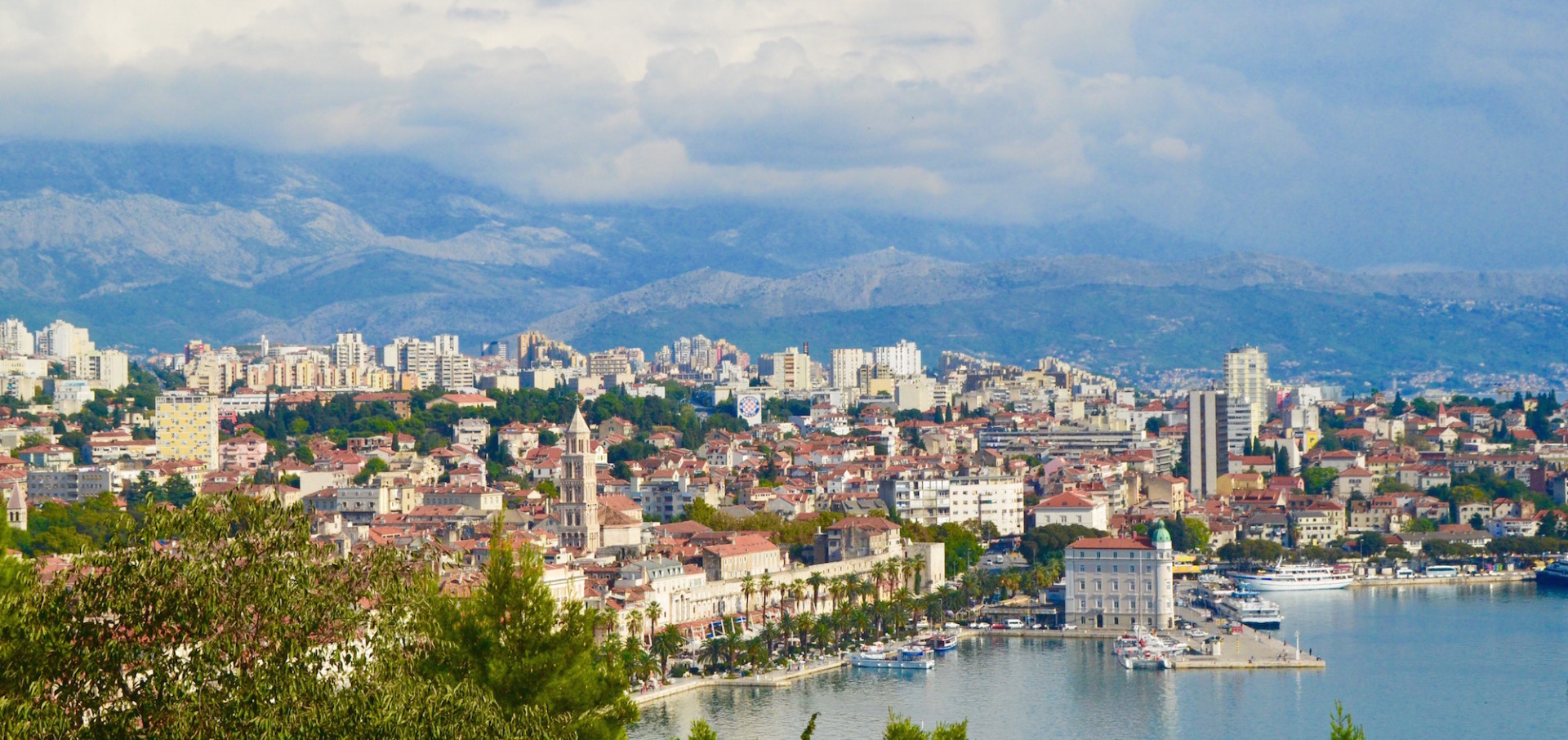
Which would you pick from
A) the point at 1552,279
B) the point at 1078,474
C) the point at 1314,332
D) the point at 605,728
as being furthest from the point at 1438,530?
the point at 1552,279

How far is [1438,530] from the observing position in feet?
122

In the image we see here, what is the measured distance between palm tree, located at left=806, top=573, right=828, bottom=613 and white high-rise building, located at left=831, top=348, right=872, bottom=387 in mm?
45397

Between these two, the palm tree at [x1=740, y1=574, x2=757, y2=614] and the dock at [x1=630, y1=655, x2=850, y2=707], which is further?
the palm tree at [x1=740, y1=574, x2=757, y2=614]

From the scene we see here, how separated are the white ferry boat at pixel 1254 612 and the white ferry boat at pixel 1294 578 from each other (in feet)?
11.8

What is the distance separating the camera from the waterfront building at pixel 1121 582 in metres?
26.1

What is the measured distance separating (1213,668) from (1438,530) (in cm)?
1540

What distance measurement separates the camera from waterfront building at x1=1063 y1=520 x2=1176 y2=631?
2612cm

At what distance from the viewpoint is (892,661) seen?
22875 millimetres

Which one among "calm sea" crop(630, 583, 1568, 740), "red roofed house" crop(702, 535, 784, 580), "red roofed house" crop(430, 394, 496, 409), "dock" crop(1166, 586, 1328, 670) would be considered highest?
"red roofed house" crop(430, 394, 496, 409)

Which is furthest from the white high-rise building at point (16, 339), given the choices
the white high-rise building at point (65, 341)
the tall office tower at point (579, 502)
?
the tall office tower at point (579, 502)

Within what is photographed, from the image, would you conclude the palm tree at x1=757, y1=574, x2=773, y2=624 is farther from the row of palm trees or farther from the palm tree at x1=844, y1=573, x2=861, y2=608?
the palm tree at x1=844, y1=573, x2=861, y2=608

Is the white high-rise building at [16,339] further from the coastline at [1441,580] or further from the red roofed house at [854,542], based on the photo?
the coastline at [1441,580]

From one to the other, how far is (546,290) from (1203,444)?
110m

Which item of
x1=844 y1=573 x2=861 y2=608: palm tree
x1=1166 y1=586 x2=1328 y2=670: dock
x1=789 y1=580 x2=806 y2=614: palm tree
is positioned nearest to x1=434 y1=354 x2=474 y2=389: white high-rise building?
x1=844 y1=573 x2=861 y2=608: palm tree
